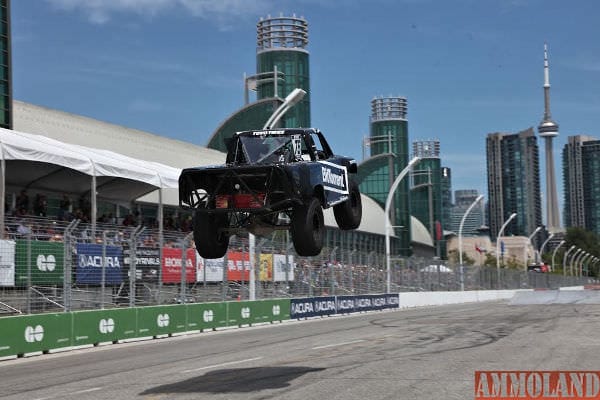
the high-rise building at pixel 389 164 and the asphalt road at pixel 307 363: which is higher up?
the high-rise building at pixel 389 164

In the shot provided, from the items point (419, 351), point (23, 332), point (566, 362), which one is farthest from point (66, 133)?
point (566, 362)

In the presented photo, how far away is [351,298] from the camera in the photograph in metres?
40.2

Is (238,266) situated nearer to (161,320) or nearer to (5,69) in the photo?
(161,320)

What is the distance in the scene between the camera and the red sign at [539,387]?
1141cm

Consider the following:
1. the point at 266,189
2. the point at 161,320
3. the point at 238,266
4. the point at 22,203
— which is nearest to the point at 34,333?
the point at 161,320

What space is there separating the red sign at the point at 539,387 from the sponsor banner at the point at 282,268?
1940 centimetres

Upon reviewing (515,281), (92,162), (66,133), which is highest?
(66,133)

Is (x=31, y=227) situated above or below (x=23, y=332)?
above

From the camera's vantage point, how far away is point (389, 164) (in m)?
101

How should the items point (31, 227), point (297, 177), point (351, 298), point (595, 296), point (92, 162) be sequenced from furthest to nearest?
point (595, 296), point (351, 298), point (92, 162), point (31, 227), point (297, 177)

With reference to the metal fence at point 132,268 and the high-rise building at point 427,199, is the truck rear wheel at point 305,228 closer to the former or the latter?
the metal fence at point 132,268

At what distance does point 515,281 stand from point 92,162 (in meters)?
63.1

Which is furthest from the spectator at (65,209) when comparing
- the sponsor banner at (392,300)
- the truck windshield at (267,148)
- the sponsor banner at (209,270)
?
the sponsor banner at (392,300)

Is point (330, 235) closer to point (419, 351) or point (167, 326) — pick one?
point (167, 326)
